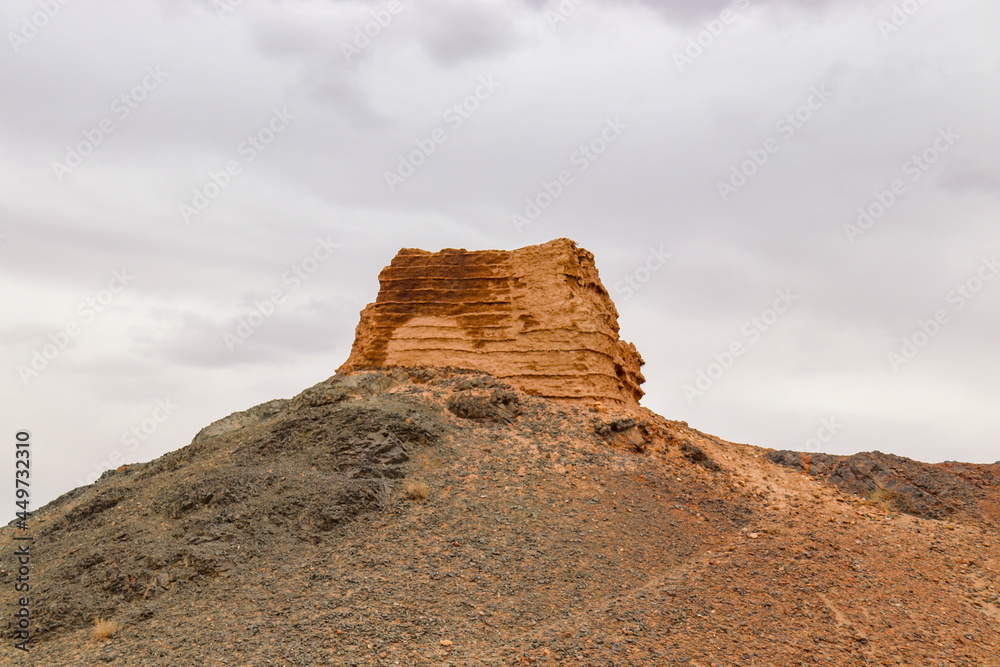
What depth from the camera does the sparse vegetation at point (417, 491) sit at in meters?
14.9

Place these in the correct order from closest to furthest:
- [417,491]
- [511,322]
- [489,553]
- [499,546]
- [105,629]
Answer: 1. [105,629]
2. [489,553]
3. [499,546]
4. [417,491]
5. [511,322]

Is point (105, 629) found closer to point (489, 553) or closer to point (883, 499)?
point (489, 553)

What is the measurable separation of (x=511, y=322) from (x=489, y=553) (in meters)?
8.40

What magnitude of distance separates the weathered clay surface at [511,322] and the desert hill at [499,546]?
0.18 metres

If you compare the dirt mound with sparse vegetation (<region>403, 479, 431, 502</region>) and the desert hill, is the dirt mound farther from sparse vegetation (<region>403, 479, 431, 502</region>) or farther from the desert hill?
sparse vegetation (<region>403, 479, 431, 502</region>)

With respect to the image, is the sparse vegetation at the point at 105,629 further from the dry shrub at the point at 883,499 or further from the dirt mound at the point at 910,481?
the dry shrub at the point at 883,499

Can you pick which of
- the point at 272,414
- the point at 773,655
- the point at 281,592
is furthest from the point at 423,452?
the point at 773,655

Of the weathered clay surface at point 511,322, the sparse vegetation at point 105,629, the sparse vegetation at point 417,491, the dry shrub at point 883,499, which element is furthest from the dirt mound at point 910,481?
the sparse vegetation at point 105,629

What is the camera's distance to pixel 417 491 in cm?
1495

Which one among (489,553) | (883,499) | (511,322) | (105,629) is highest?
(511,322)

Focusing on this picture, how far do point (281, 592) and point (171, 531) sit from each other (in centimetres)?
328

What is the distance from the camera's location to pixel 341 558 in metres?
13.3

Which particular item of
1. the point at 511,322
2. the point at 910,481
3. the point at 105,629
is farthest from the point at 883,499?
the point at 105,629

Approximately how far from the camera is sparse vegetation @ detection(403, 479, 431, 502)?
49.0 ft
